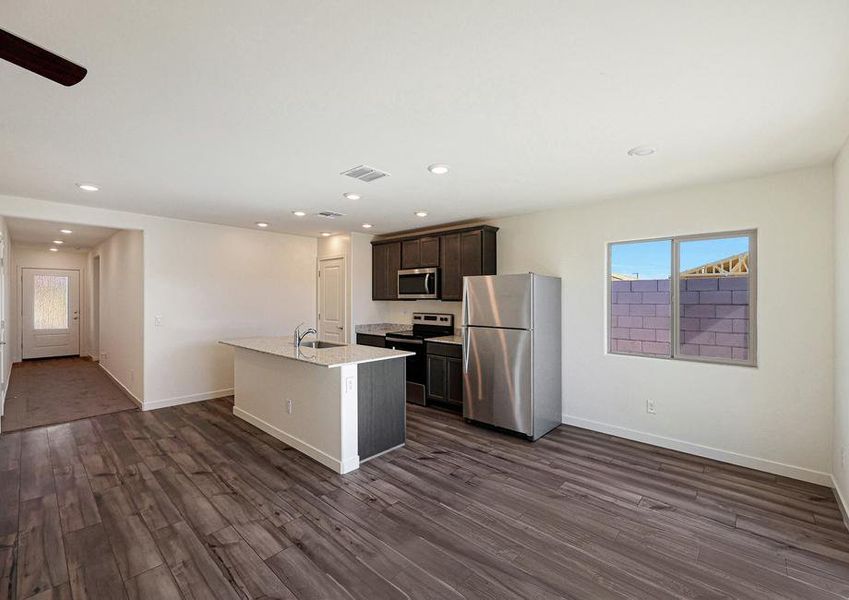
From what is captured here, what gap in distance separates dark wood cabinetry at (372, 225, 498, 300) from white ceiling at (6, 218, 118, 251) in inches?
139

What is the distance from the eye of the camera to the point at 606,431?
4.09 m

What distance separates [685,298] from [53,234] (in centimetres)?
872

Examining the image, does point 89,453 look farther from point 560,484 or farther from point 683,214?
point 683,214

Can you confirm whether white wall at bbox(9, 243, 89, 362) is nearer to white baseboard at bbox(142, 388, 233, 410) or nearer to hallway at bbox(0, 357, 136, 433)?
hallway at bbox(0, 357, 136, 433)

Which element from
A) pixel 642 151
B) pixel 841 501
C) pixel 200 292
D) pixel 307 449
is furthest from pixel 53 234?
pixel 841 501

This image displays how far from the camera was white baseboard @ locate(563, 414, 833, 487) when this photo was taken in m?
3.06

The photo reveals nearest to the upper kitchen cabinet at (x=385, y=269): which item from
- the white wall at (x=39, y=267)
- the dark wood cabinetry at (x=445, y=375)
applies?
the dark wood cabinetry at (x=445, y=375)

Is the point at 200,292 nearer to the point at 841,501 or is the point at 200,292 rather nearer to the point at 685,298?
the point at 685,298

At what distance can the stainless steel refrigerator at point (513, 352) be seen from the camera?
13.0 ft

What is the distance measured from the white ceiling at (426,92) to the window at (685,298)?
0.70 m

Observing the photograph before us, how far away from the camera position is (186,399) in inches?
205

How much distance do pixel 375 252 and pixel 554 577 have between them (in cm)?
493

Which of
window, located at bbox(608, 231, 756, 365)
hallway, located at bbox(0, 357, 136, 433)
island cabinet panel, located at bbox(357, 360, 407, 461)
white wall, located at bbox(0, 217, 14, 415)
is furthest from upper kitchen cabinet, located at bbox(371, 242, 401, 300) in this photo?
white wall, located at bbox(0, 217, 14, 415)

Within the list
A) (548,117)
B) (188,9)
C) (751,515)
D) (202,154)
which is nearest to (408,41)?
(188,9)
